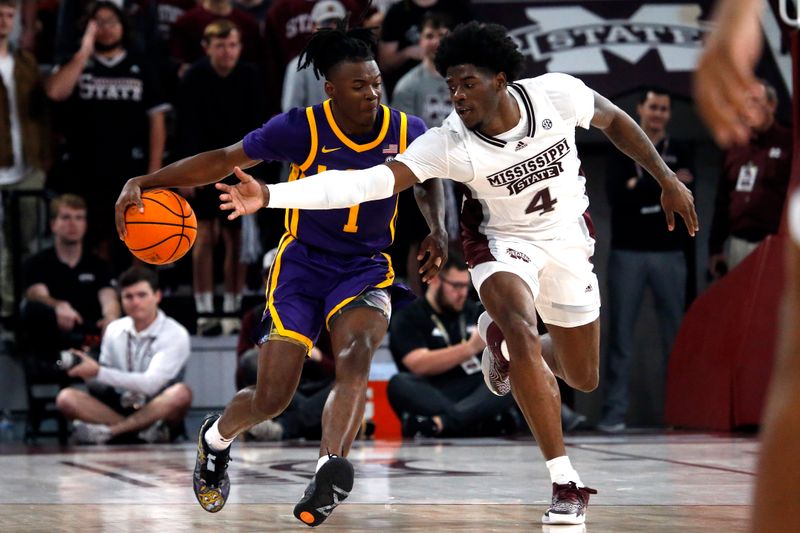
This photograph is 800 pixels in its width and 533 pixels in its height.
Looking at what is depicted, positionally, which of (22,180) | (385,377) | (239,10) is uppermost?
(239,10)

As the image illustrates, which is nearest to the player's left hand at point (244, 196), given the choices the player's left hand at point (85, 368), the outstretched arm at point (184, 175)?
the outstretched arm at point (184, 175)

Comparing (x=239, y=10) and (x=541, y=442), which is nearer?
(x=541, y=442)

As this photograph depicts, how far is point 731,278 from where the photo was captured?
10.5 m

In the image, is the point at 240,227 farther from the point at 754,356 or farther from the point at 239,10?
the point at 754,356

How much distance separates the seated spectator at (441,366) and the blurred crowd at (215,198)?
0.01m

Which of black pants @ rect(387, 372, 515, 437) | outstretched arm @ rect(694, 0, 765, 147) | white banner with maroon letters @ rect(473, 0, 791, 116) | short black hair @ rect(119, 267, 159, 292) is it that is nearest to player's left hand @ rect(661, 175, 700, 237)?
outstretched arm @ rect(694, 0, 765, 147)

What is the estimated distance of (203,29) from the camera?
11539 millimetres

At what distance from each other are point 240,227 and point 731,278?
4.29m

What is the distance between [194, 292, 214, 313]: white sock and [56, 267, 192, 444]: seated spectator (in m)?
0.92

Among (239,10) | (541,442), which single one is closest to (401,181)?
(541,442)

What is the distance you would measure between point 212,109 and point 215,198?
0.77 metres

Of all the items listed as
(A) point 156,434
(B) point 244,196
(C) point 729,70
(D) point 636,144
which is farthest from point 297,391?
(C) point 729,70

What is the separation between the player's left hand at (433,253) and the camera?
5.46 metres

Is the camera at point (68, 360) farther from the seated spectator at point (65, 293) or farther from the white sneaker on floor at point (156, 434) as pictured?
the white sneaker on floor at point (156, 434)
